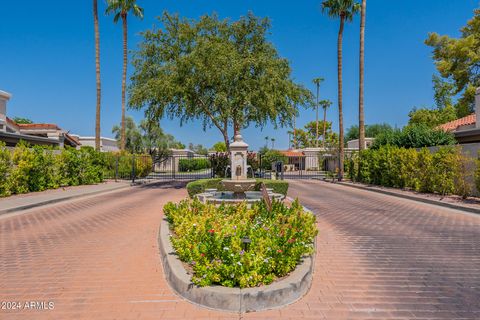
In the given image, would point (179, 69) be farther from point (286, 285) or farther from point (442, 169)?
point (286, 285)

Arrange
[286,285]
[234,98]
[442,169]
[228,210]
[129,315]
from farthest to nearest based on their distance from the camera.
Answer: [234,98] < [442,169] < [228,210] < [286,285] < [129,315]

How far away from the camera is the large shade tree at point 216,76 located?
1694 centimetres

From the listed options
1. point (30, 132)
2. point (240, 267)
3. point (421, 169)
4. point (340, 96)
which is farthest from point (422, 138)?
point (30, 132)

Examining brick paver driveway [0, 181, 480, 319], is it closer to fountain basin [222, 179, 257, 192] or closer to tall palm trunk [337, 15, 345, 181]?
fountain basin [222, 179, 257, 192]

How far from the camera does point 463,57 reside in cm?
3058

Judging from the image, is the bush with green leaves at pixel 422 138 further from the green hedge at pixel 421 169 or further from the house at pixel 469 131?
the green hedge at pixel 421 169

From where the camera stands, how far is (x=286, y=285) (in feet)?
12.1

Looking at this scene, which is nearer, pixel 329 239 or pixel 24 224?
pixel 329 239

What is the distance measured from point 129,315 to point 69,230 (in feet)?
17.0

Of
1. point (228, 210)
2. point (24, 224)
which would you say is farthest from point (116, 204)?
point (228, 210)

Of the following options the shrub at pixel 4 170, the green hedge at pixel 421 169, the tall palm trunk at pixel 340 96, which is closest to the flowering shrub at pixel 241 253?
the green hedge at pixel 421 169

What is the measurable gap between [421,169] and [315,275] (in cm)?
1268

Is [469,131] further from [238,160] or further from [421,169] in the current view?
[238,160]

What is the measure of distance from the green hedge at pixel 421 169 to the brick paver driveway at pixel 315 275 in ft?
15.1
